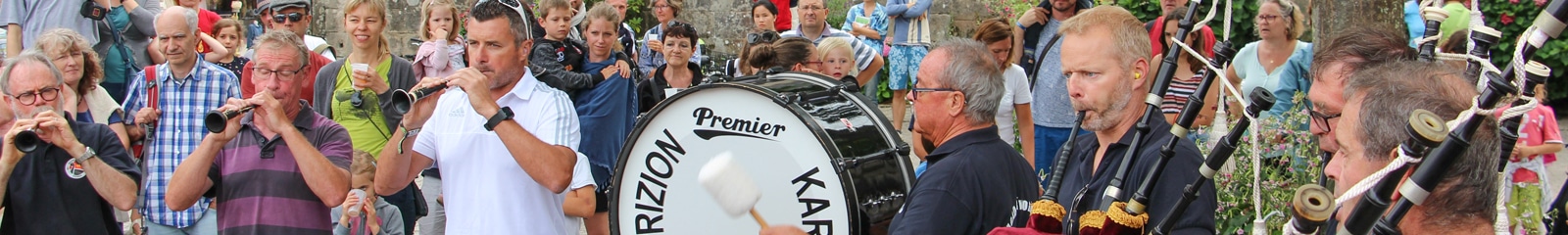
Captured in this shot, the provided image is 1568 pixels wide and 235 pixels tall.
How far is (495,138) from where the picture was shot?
4113mm

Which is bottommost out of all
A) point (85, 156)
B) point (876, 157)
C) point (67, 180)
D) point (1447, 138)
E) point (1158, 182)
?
point (67, 180)

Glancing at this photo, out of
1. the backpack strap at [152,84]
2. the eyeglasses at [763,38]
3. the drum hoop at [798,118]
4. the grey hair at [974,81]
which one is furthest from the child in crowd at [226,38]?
the grey hair at [974,81]

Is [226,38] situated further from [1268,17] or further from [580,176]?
[1268,17]

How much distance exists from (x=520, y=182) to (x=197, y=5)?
19.4 feet

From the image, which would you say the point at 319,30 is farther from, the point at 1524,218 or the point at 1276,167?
the point at 1524,218

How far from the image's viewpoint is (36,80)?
4.98 m

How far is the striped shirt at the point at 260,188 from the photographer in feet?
14.7

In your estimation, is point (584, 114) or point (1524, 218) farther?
point (584, 114)

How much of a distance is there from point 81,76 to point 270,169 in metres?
2.21

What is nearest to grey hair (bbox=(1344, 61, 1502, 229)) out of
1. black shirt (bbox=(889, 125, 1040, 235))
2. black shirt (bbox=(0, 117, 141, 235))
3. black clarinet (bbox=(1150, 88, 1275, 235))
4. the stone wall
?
black clarinet (bbox=(1150, 88, 1275, 235))

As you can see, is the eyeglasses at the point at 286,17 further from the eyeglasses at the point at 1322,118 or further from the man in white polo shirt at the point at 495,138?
the eyeglasses at the point at 1322,118

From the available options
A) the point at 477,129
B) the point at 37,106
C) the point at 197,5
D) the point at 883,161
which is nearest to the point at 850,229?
the point at 883,161

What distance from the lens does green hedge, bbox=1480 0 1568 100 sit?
8.83 meters

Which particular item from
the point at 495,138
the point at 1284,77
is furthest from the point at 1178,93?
the point at 495,138
